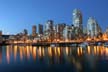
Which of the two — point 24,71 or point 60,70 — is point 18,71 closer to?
point 24,71

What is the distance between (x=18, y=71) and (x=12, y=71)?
1.11 meters

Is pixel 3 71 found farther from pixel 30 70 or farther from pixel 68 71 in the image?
pixel 68 71

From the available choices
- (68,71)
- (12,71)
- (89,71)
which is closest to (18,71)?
(12,71)

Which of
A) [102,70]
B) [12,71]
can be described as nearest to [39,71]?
[12,71]

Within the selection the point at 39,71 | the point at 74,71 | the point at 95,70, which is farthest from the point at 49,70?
the point at 95,70

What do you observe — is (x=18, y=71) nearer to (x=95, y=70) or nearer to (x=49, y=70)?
(x=49, y=70)

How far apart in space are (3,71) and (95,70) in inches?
623

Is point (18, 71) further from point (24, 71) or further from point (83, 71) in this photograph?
point (83, 71)

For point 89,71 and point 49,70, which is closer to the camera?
point 89,71

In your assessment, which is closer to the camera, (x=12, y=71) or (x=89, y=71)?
(x=89, y=71)

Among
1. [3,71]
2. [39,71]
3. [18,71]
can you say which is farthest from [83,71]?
[3,71]

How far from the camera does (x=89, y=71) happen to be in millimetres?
43688

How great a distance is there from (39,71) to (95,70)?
9.57 metres

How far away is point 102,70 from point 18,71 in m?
14.3
